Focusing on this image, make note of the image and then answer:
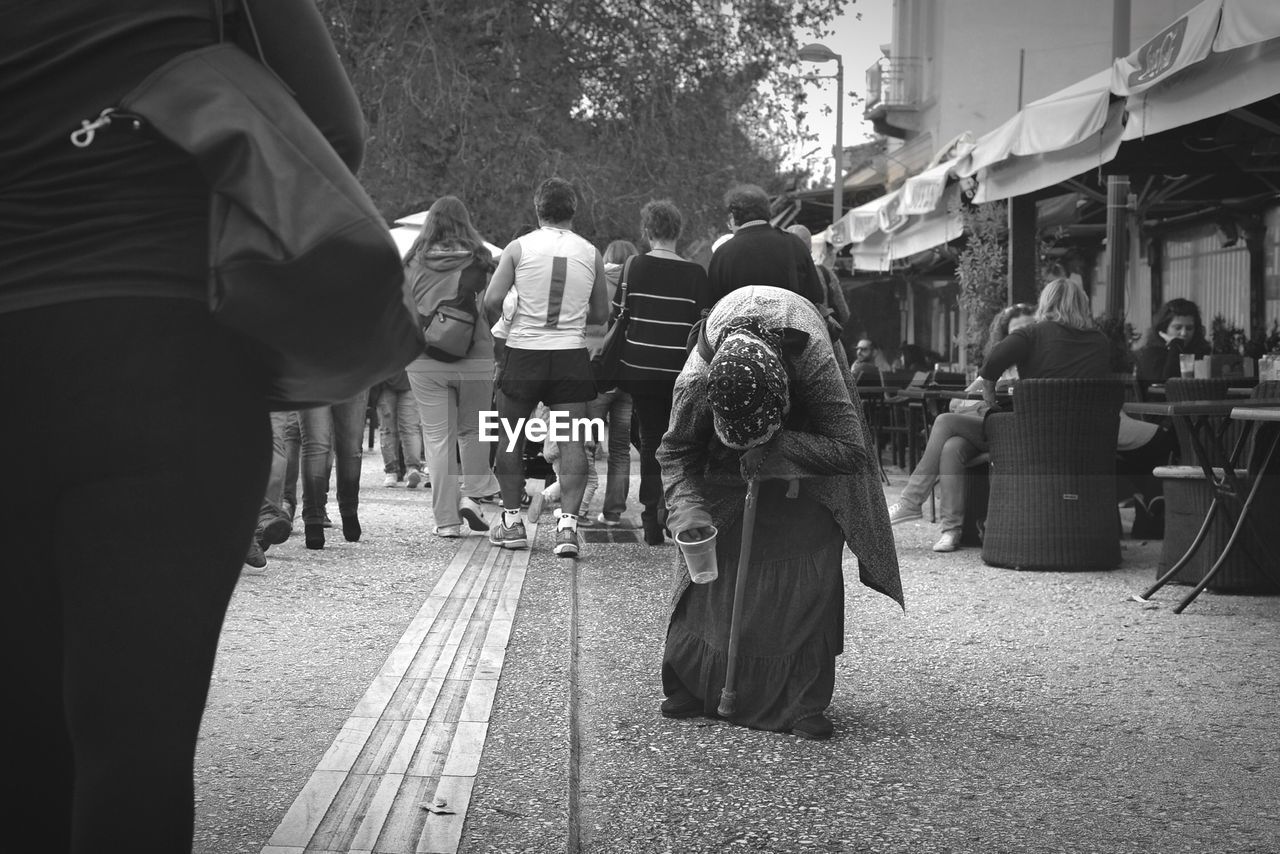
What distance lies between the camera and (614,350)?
9.53 meters

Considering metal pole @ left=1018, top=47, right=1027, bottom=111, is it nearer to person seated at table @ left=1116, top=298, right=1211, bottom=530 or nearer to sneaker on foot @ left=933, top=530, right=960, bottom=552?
person seated at table @ left=1116, top=298, right=1211, bottom=530

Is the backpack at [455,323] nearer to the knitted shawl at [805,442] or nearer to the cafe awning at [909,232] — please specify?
the knitted shawl at [805,442]

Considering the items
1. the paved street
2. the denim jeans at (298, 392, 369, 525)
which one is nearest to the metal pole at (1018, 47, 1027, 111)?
the denim jeans at (298, 392, 369, 525)

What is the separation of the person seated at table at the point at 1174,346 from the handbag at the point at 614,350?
16.8ft

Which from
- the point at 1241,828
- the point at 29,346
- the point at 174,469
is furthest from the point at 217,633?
the point at 1241,828

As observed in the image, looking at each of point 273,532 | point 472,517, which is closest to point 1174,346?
point 472,517

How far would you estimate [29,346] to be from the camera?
1729 mm

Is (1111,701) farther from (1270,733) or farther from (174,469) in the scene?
(174,469)

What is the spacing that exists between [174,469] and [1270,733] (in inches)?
161

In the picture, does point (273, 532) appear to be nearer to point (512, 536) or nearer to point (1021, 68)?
point (512, 536)

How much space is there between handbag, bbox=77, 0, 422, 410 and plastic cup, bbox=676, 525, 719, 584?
9.21ft

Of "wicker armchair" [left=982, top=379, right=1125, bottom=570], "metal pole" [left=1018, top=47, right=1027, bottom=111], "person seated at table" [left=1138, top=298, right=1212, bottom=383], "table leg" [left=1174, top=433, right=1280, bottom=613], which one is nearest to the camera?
"table leg" [left=1174, top=433, right=1280, bottom=613]

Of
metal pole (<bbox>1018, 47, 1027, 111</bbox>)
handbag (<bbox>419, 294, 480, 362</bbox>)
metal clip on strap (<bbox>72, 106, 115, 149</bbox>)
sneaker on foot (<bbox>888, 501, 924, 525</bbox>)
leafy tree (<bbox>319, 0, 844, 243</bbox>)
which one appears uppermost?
metal pole (<bbox>1018, 47, 1027, 111</bbox>)

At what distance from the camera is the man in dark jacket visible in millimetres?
8633
